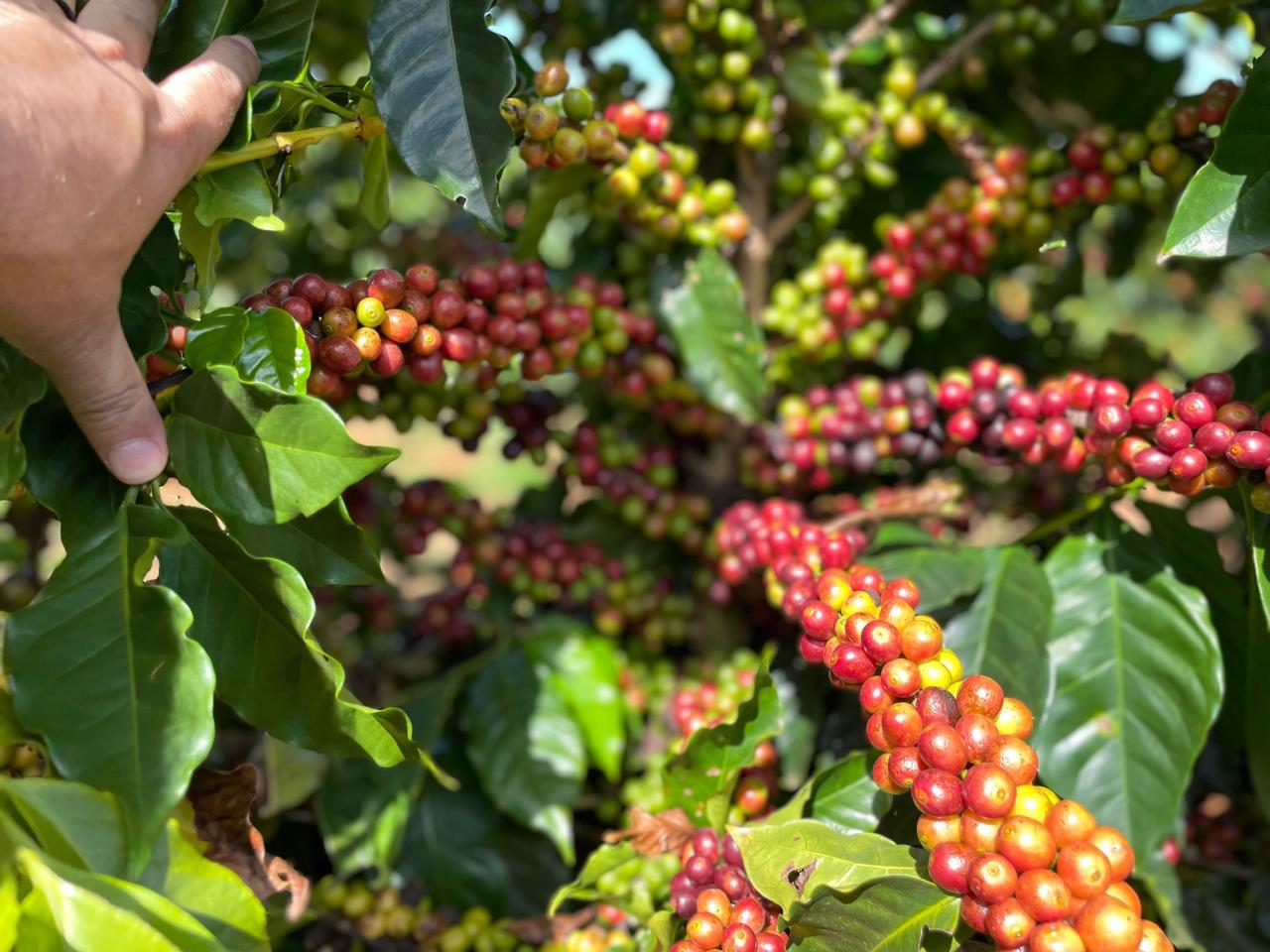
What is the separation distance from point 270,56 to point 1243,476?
36.8 inches

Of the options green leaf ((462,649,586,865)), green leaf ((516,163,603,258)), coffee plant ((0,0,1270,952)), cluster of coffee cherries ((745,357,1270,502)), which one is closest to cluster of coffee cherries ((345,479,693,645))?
coffee plant ((0,0,1270,952))

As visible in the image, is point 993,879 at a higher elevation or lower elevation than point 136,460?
lower

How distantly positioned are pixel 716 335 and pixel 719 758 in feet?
1.78

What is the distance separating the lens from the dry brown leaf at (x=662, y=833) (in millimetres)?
1068

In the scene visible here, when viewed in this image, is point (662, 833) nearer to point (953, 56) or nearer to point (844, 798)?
point (844, 798)

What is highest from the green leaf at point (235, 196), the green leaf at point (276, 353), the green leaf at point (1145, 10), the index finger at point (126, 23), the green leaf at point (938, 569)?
the index finger at point (126, 23)

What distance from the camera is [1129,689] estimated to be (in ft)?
3.63

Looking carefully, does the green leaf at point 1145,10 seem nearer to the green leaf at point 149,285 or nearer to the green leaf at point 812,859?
the green leaf at point 812,859

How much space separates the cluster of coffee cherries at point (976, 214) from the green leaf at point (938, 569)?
1.41 feet

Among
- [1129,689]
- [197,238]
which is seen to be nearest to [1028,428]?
[1129,689]

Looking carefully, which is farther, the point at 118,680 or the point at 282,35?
the point at 282,35

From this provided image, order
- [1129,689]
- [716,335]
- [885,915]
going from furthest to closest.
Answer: [716,335] → [1129,689] → [885,915]

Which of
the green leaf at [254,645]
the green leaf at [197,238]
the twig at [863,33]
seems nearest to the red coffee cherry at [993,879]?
the green leaf at [254,645]

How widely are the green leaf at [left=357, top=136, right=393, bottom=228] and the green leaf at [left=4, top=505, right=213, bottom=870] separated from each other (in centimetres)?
46
